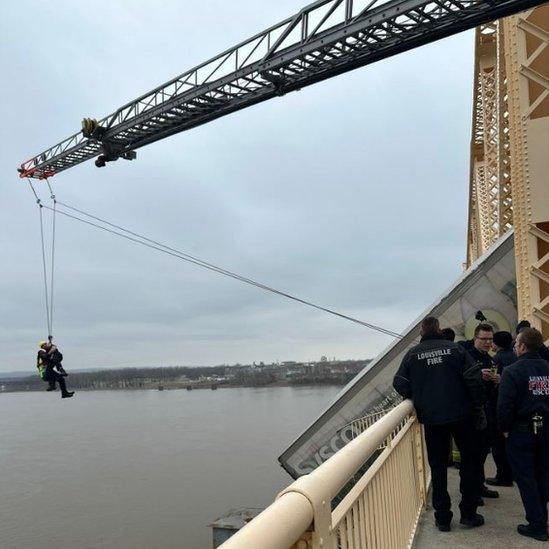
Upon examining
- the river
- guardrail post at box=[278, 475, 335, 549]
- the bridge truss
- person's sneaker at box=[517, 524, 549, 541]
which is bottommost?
the river

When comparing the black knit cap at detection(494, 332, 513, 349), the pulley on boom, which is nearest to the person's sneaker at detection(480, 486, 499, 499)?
the black knit cap at detection(494, 332, 513, 349)

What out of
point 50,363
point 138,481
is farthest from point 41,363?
point 138,481

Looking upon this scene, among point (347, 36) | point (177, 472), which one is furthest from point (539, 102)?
point (177, 472)

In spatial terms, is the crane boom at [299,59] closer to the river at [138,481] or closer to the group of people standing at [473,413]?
the group of people standing at [473,413]

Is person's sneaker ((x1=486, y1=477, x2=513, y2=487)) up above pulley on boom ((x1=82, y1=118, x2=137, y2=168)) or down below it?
below

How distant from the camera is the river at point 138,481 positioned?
27.7 metres

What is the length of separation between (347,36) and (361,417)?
8.57 metres

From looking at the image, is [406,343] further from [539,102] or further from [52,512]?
[52,512]

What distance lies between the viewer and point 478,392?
14.4 ft

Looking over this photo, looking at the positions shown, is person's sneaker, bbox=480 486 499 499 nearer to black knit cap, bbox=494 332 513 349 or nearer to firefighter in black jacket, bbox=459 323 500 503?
firefighter in black jacket, bbox=459 323 500 503

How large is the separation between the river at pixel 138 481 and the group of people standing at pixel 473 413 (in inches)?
884

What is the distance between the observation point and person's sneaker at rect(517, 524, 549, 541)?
422cm

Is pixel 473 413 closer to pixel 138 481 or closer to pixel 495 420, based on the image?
pixel 495 420

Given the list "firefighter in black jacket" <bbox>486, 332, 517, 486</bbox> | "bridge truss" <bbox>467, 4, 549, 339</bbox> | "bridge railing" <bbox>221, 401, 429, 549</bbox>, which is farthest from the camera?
"bridge truss" <bbox>467, 4, 549, 339</bbox>
